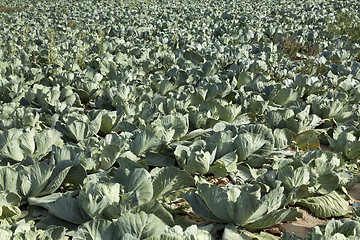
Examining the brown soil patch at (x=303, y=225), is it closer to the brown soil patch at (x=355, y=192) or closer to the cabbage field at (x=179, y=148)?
the cabbage field at (x=179, y=148)

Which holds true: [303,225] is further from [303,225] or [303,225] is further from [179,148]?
[179,148]

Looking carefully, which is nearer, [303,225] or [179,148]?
[303,225]

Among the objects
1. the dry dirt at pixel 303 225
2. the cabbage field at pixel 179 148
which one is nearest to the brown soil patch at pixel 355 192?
the cabbage field at pixel 179 148

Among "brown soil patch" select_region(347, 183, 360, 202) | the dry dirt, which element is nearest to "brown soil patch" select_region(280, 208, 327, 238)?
the dry dirt

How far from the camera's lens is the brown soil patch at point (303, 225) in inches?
92.2

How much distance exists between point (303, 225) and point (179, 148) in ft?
3.22

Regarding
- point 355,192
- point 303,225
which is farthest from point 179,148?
point 355,192

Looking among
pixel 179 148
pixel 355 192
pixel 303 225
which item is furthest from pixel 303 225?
pixel 179 148

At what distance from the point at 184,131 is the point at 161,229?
4.54 ft

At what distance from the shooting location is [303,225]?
2414 mm

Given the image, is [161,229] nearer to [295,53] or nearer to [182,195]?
[182,195]

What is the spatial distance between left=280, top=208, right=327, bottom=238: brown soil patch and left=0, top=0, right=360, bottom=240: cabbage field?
1cm

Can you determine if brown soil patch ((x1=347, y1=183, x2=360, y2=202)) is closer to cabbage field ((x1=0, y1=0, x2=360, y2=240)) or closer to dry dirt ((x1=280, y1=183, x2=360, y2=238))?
cabbage field ((x1=0, y1=0, x2=360, y2=240))

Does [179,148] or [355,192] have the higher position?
[179,148]
